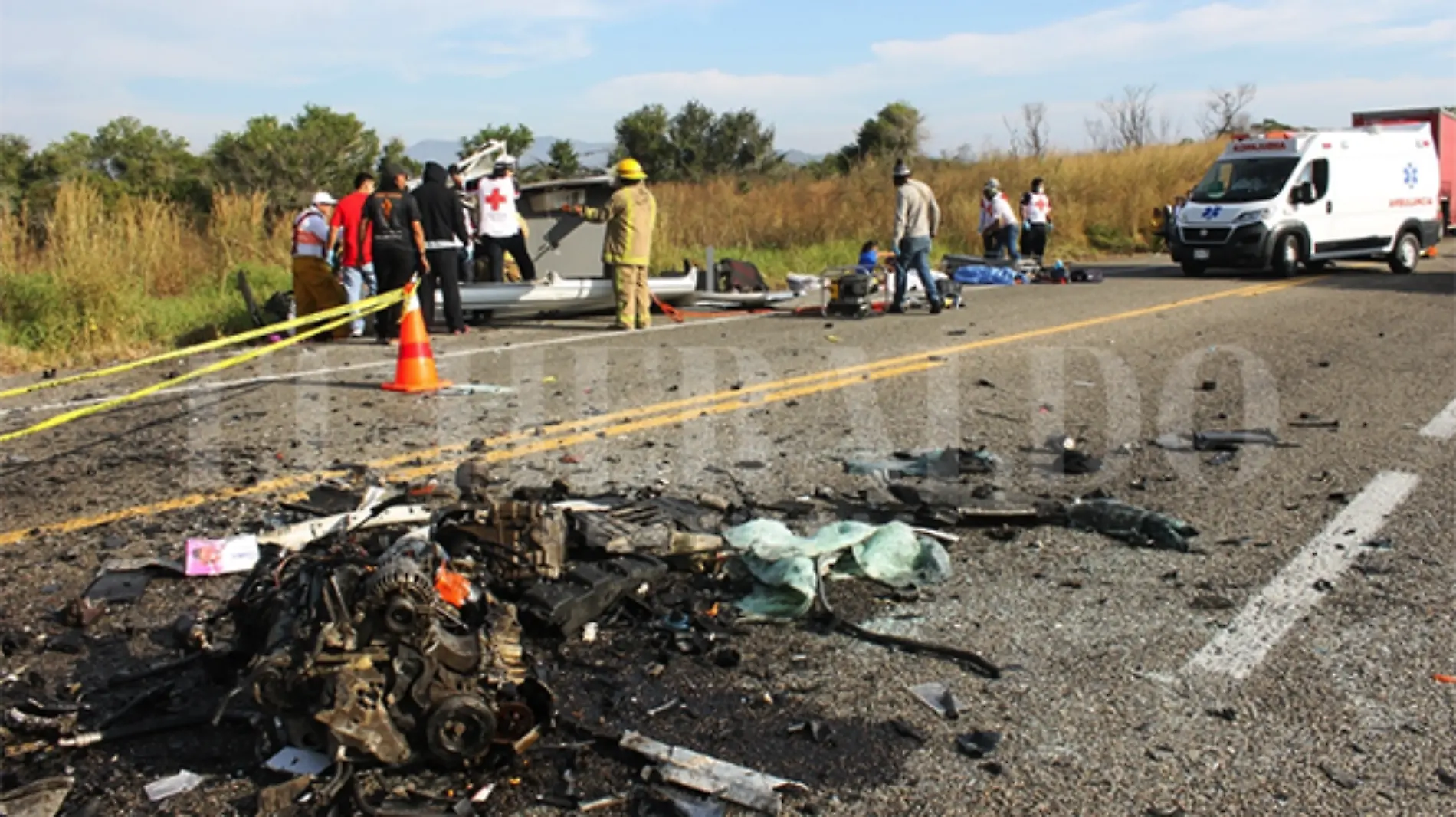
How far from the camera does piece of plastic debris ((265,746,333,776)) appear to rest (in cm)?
321

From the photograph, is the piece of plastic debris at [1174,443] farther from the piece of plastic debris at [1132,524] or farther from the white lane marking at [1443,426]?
the piece of plastic debris at [1132,524]

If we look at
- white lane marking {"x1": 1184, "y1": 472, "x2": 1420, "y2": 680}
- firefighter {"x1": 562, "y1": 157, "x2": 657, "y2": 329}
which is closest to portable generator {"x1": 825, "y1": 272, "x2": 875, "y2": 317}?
firefighter {"x1": 562, "y1": 157, "x2": 657, "y2": 329}

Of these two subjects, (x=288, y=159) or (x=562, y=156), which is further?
(x=562, y=156)

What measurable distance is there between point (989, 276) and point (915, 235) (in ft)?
16.3

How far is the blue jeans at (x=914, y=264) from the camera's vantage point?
13.7 m

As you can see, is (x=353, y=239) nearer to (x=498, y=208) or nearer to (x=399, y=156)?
(x=498, y=208)

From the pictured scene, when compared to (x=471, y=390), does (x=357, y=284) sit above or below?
above

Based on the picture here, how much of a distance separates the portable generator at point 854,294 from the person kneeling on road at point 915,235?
560 millimetres

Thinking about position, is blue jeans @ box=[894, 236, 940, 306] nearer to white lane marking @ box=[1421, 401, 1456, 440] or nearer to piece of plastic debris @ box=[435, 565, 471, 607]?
white lane marking @ box=[1421, 401, 1456, 440]

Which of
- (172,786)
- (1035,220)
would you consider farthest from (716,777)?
(1035,220)

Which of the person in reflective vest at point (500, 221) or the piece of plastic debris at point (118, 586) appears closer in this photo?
the piece of plastic debris at point (118, 586)

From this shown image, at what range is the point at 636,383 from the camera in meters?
8.96

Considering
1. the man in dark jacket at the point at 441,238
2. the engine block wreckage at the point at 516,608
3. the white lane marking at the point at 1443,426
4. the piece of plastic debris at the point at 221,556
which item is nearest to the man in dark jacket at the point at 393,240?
the man in dark jacket at the point at 441,238

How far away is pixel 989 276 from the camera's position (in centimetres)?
1841
